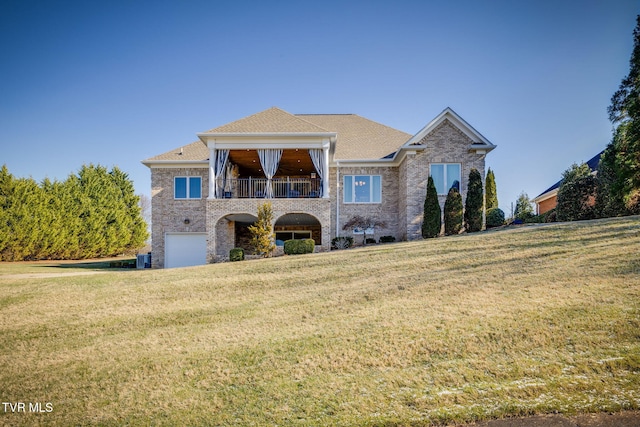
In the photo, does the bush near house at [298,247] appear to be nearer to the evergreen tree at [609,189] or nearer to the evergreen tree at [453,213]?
the evergreen tree at [453,213]

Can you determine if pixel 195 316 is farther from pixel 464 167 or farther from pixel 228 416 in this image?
pixel 464 167

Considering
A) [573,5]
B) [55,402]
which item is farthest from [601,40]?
[55,402]

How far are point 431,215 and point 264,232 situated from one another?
26.5 ft

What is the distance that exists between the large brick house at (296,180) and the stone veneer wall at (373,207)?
0.18 ft

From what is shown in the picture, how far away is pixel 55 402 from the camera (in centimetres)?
525

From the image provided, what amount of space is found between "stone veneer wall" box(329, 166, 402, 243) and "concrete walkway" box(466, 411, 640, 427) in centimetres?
1624

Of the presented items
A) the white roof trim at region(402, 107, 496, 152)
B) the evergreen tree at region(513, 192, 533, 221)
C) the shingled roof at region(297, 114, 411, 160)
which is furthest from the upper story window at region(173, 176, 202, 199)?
the evergreen tree at region(513, 192, 533, 221)

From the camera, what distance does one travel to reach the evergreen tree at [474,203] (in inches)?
708

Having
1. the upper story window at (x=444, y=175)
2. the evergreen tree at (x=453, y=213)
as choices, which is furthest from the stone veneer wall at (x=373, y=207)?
the evergreen tree at (x=453, y=213)

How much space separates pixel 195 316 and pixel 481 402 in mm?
6290

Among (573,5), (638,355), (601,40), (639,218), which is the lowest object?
(638,355)

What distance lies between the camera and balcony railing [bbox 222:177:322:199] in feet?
64.5

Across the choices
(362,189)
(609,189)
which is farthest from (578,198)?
(362,189)

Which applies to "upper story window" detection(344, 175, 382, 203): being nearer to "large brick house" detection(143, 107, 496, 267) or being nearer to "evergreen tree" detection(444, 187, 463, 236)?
"large brick house" detection(143, 107, 496, 267)
